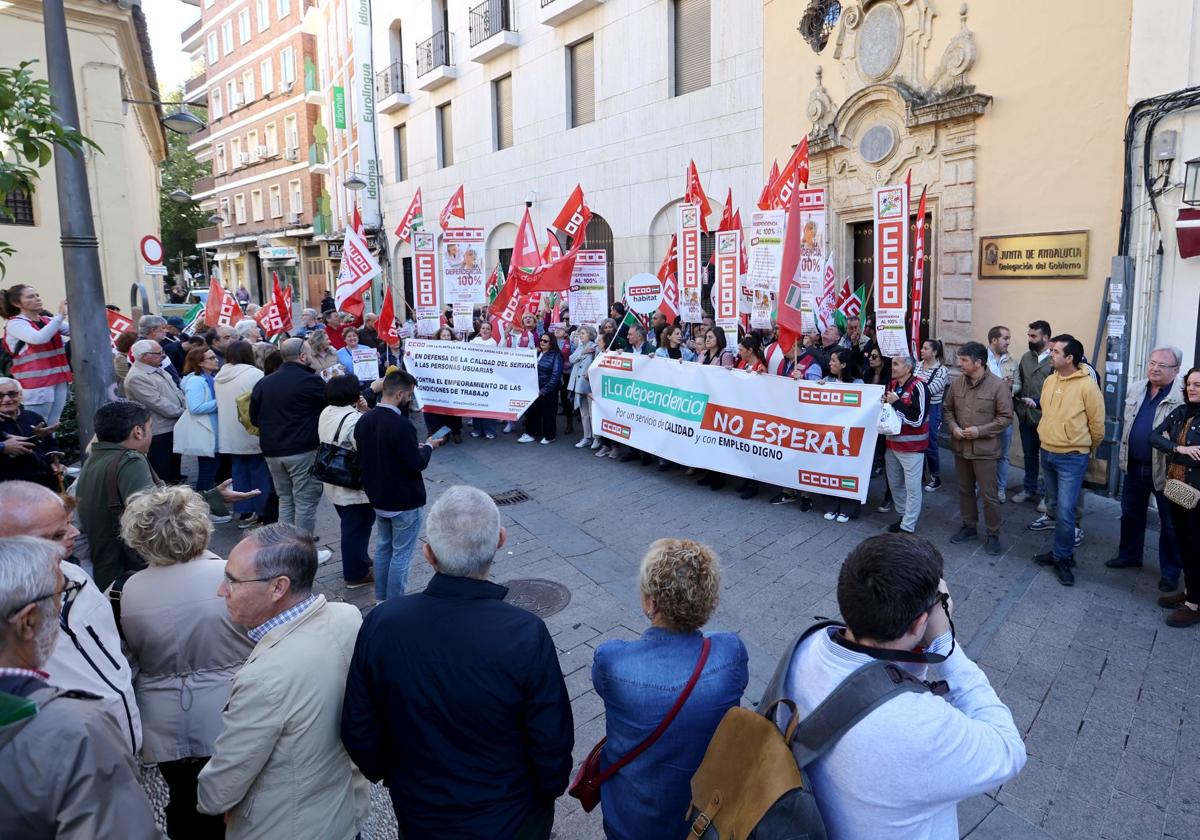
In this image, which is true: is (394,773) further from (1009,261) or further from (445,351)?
(1009,261)

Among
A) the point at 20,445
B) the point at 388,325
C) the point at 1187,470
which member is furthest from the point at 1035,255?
the point at 20,445

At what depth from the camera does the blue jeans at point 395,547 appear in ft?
16.7

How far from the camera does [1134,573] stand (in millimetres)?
5961

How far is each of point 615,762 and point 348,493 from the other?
145 inches

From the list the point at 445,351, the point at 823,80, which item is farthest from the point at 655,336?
the point at 823,80

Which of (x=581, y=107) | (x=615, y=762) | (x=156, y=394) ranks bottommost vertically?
(x=615, y=762)

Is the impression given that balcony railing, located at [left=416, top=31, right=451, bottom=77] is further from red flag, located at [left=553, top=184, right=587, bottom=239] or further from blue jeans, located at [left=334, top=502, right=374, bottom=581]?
blue jeans, located at [left=334, top=502, right=374, bottom=581]

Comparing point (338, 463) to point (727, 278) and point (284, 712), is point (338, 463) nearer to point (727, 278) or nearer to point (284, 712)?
point (284, 712)

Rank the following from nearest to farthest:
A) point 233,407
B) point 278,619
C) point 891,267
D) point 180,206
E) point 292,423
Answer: point 278,619 < point 292,423 < point 233,407 < point 891,267 < point 180,206

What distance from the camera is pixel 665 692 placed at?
218 centimetres

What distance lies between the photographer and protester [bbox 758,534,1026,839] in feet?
5.46

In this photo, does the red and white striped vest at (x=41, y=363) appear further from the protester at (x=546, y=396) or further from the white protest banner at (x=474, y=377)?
the protester at (x=546, y=396)

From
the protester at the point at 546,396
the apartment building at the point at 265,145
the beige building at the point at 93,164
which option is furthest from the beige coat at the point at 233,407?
the apartment building at the point at 265,145

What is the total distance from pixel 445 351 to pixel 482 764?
8.68 m
